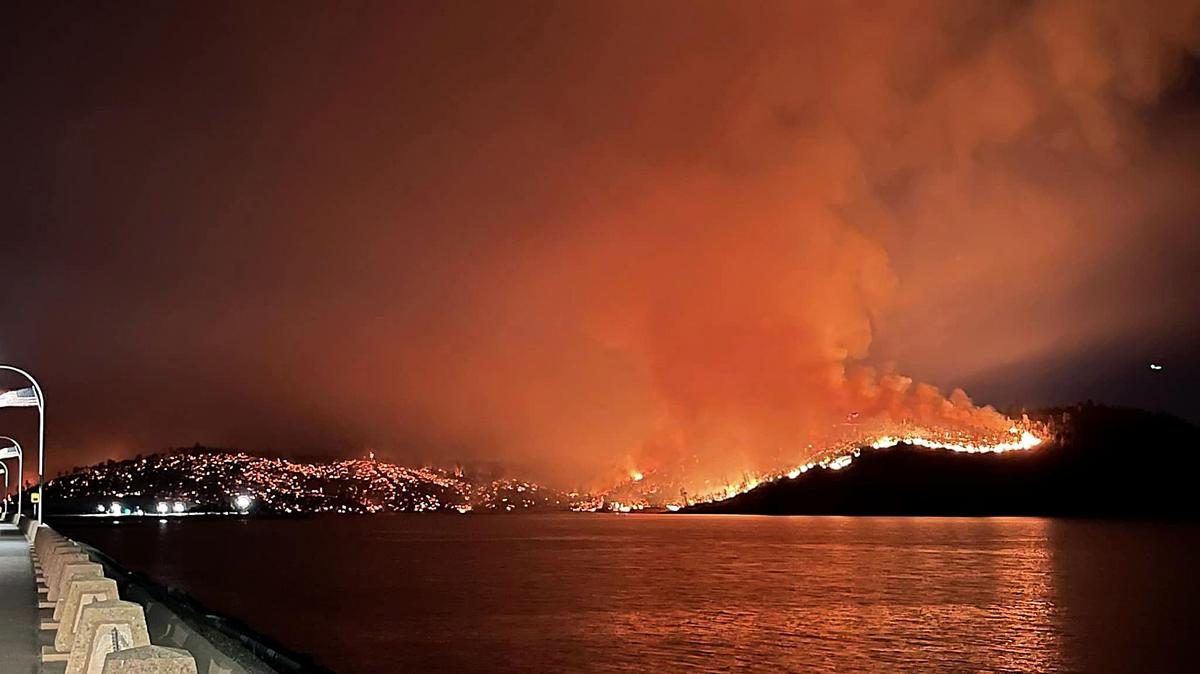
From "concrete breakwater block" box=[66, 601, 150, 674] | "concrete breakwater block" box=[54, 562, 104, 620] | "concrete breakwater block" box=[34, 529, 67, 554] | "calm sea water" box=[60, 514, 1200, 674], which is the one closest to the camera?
"concrete breakwater block" box=[66, 601, 150, 674]

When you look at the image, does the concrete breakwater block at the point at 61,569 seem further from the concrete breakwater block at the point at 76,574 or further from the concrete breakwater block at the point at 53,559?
the concrete breakwater block at the point at 76,574

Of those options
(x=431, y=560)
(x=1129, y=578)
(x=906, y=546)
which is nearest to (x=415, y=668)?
(x=1129, y=578)

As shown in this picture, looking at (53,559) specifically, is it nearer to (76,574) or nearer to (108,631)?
(76,574)

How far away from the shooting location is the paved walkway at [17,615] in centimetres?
1914

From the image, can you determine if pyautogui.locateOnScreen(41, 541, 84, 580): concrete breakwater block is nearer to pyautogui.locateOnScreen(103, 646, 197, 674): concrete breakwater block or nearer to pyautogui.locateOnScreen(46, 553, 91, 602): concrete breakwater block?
pyautogui.locateOnScreen(46, 553, 91, 602): concrete breakwater block

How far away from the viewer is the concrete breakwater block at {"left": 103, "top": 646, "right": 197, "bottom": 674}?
11.0 metres

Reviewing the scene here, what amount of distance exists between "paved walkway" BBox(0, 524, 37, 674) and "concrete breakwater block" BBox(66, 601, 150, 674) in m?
4.32

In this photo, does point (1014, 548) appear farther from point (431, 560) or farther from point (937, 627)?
point (937, 627)

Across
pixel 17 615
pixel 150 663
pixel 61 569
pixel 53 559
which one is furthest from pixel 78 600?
pixel 53 559

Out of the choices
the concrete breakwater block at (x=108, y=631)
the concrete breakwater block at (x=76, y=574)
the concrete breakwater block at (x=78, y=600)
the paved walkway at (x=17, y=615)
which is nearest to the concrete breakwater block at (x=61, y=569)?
the concrete breakwater block at (x=76, y=574)

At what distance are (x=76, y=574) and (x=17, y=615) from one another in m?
4.36

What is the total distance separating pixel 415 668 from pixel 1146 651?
3223 centimetres

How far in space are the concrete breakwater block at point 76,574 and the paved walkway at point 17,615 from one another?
21.2 inches

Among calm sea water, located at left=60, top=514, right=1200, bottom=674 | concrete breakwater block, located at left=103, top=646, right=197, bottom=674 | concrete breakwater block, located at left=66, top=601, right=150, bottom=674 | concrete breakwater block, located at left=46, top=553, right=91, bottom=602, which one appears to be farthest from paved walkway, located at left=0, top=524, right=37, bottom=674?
calm sea water, located at left=60, top=514, right=1200, bottom=674
